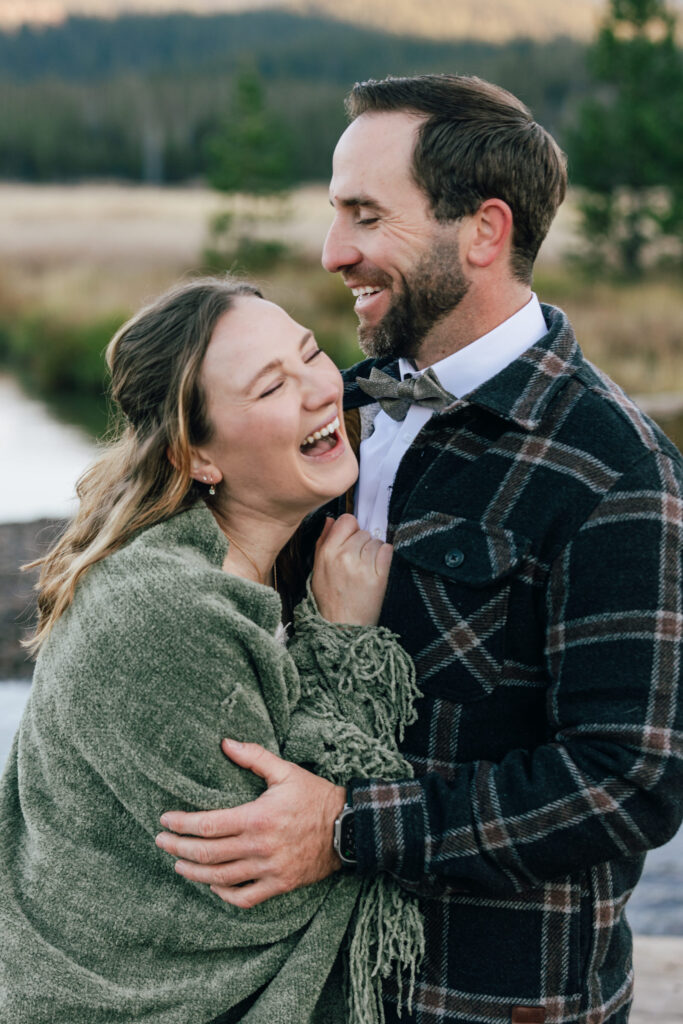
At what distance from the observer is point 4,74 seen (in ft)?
210

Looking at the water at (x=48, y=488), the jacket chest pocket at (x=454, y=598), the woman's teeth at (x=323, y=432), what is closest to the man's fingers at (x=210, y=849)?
the jacket chest pocket at (x=454, y=598)

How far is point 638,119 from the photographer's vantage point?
20.7 meters

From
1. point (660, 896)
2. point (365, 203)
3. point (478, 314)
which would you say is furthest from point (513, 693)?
point (660, 896)

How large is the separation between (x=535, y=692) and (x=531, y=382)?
0.53m

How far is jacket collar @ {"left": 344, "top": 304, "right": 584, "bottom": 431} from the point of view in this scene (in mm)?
1897

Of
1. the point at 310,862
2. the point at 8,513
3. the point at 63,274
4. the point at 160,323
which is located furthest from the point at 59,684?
the point at 63,274

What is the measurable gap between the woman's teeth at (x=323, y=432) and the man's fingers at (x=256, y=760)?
59 centimetres

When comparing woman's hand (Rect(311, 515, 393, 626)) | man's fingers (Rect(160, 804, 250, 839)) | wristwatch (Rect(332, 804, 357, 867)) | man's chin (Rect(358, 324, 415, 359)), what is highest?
man's chin (Rect(358, 324, 415, 359))

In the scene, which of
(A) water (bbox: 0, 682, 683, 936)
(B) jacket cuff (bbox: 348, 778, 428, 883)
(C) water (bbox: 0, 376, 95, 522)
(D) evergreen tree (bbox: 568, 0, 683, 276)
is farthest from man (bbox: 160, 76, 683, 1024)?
(D) evergreen tree (bbox: 568, 0, 683, 276)

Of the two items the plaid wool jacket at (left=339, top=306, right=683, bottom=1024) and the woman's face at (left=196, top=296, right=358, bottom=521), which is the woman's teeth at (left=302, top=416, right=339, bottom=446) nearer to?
the woman's face at (left=196, top=296, right=358, bottom=521)

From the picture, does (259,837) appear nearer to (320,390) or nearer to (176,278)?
(320,390)

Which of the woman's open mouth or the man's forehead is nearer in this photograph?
the woman's open mouth

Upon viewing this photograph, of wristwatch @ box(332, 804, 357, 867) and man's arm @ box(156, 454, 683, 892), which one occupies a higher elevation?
man's arm @ box(156, 454, 683, 892)

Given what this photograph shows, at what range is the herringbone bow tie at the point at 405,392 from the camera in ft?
6.92
